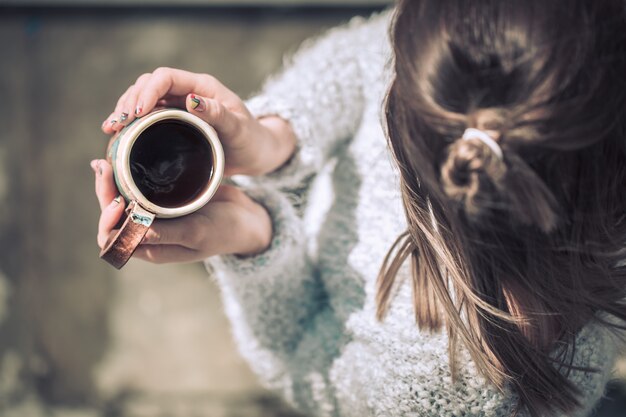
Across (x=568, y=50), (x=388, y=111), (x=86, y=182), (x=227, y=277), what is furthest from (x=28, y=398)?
(x=568, y=50)

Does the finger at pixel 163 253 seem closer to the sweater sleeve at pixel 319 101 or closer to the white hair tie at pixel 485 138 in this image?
the sweater sleeve at pixel 319 101

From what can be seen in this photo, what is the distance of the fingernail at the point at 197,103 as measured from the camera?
694 mm

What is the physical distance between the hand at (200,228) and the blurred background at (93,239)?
941 mm

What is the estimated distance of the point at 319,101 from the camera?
0.95 metres

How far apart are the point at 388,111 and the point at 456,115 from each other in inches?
5.2

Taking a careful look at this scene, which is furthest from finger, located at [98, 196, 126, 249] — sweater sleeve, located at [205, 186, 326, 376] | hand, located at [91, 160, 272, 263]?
sweater sleeve, located at [205, 186, 326, 376]

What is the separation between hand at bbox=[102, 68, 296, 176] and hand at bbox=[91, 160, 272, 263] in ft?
0.17

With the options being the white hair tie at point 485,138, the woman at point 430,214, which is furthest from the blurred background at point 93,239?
the white hair tie at point 485,138

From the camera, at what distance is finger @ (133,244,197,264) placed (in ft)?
2.51

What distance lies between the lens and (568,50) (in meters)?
0.58

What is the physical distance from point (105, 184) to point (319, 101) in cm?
39

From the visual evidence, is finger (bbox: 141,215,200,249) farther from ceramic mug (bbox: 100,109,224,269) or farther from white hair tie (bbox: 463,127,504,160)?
white hair tie (bbox: 463,127,504,160)

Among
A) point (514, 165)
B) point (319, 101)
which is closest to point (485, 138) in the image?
point (514, 165)

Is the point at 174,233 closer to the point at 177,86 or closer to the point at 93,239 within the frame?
the point at 177,86
